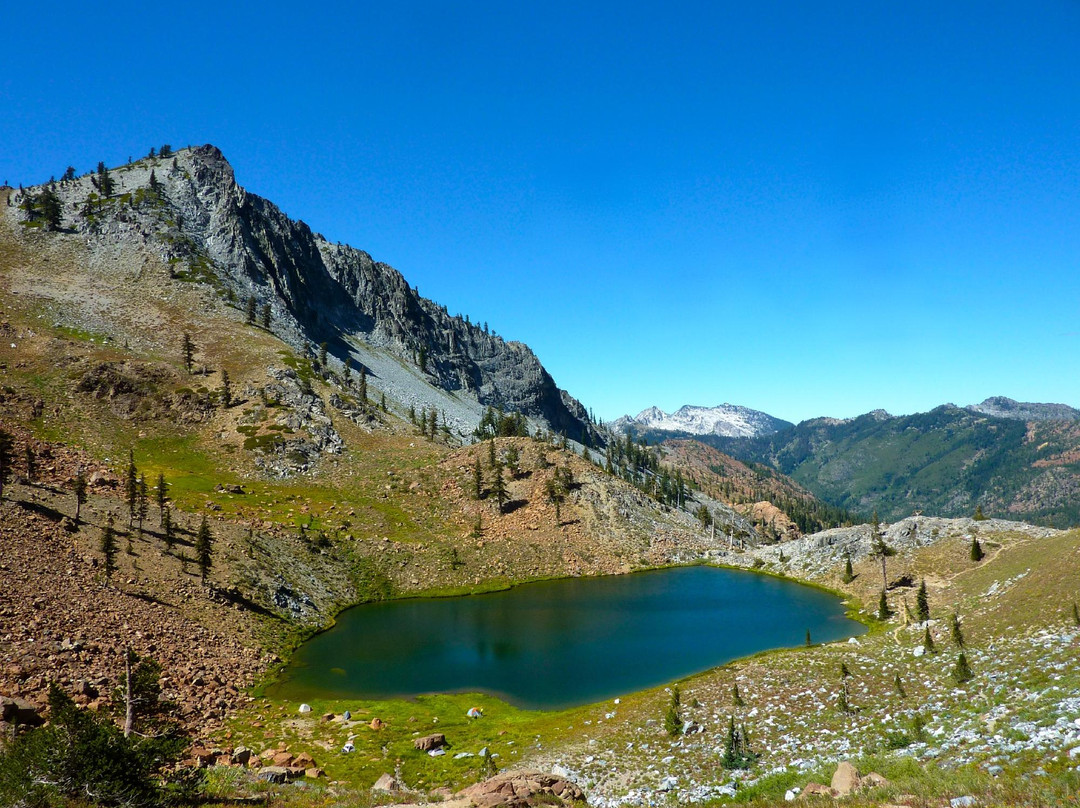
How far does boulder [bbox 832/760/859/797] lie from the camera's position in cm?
1844

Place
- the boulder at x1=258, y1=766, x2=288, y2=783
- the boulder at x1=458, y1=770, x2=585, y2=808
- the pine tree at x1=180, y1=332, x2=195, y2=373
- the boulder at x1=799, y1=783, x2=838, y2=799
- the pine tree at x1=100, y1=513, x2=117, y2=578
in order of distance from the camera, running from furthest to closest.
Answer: the pine tree at x1=180, y1=332, x2=195, y2=373, the pine tree at x1=100, y1=513, x2=117, y2=578, the boulder at x1=258, y1=766, x2=288, y2=783, the boulder at x1=458, y1=770, x2=585, y2=808, the boulder at x1=799, y1=783, x2=838, y2=799

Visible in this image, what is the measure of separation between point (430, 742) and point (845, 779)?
80.4ft

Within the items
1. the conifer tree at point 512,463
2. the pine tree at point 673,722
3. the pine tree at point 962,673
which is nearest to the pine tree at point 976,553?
the pine tree at point 962,673

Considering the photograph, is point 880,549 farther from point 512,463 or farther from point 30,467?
point 30,467

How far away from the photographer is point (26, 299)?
394ft

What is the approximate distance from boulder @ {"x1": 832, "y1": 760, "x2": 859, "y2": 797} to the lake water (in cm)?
2552

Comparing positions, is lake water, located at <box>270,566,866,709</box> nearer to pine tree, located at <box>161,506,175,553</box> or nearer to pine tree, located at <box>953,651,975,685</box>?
pine tree, located at <box>161,506,175,553</box>

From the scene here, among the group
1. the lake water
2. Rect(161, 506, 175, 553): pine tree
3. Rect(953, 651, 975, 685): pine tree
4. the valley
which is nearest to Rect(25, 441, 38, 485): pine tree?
the valley

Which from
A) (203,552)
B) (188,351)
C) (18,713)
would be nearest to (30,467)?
(203,552)

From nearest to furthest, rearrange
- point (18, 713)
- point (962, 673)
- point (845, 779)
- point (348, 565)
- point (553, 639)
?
point (845, 779) → point (18, 713) → point (962, 673) → point (553, 639) → point (348, 565)

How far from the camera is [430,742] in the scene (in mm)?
33812

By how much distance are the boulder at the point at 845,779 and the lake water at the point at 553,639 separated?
25.5 m

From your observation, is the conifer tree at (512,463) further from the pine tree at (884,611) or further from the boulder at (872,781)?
the boulder at (872,781)

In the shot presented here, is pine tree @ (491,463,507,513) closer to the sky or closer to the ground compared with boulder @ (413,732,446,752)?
closer to the sky
